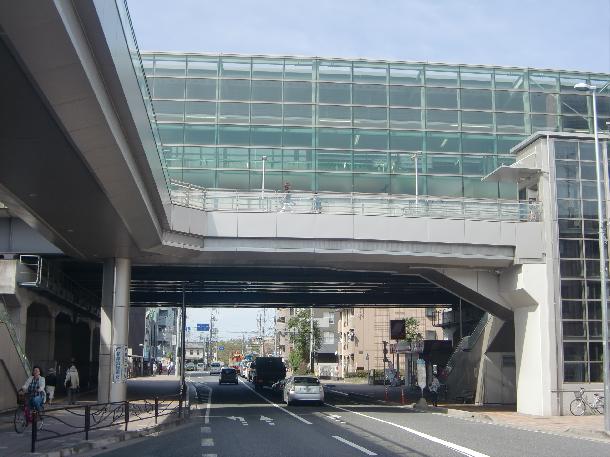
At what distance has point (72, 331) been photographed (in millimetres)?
53875

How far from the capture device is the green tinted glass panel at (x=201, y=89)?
44500 mm

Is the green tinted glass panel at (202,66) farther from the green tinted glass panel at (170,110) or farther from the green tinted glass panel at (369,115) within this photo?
the green tinted glass panel at (369,115)

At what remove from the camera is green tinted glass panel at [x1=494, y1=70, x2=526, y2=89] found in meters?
45.2

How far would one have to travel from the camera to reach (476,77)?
45312 millimetres

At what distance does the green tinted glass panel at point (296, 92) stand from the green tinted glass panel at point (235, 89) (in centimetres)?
238

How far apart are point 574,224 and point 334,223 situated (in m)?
10.5

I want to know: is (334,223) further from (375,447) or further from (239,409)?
(375,447)

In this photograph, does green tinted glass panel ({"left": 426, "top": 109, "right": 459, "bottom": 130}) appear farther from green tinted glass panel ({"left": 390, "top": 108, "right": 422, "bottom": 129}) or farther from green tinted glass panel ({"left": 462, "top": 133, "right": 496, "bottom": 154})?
green tinted glass panel ({"left": 462, "top": 133, "right": 496, "bottom": 154})

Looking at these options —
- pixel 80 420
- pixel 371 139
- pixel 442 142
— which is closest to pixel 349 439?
pixel 80 420

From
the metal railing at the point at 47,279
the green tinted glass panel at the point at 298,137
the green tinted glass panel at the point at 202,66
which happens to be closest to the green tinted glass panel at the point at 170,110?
the green tinted glass panel at the point at 202,66

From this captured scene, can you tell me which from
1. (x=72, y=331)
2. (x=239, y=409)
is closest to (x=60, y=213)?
(x=239, y=409)

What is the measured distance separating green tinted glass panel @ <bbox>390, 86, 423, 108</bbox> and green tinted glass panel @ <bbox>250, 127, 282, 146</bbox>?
7426 millimetres

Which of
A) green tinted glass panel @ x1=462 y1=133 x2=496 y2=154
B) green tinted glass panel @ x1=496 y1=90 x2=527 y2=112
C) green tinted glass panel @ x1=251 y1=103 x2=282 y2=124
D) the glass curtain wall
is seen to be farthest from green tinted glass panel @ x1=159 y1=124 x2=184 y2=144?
green tinted glass panel @ x1=496 y1=90 x2=527 y2=112

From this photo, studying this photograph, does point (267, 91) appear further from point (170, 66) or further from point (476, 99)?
point (476, 99)
